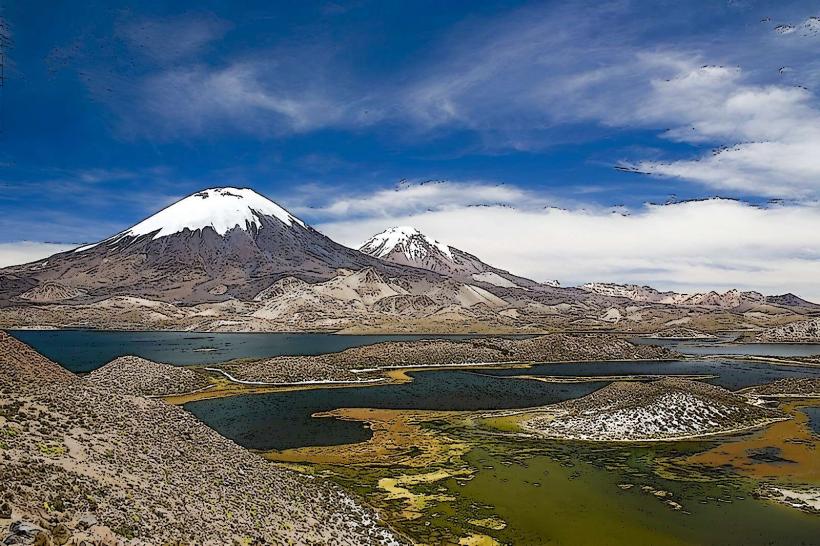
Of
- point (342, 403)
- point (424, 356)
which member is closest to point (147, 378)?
point (342, 403)

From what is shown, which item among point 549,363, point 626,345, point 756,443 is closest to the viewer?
point 756,443

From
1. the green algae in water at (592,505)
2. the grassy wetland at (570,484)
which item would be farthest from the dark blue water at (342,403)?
the green algae in water at (592,505)

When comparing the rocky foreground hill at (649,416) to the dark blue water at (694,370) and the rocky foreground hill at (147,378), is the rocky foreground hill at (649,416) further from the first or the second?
the rocky foreground hill at (147,378)

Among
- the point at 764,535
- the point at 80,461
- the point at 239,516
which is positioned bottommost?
the point at 764,535

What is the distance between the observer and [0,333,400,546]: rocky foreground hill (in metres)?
18.6

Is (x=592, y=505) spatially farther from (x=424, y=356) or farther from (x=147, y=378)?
(x=424, y=356)

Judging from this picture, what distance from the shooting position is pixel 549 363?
13338 cm

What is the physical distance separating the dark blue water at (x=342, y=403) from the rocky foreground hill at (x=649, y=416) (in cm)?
1219

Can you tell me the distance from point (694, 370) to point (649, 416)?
74.7 meters

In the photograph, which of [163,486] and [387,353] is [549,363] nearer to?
[387,353]

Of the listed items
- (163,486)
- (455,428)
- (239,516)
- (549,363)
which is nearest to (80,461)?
(163,486)

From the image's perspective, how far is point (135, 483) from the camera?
2305 centimetres

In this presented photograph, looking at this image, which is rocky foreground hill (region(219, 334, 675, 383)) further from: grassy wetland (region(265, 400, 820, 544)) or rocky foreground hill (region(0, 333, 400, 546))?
rocky foreground hill (region(0, 333, 400, 546))

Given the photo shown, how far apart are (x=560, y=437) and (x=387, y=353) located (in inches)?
2963
